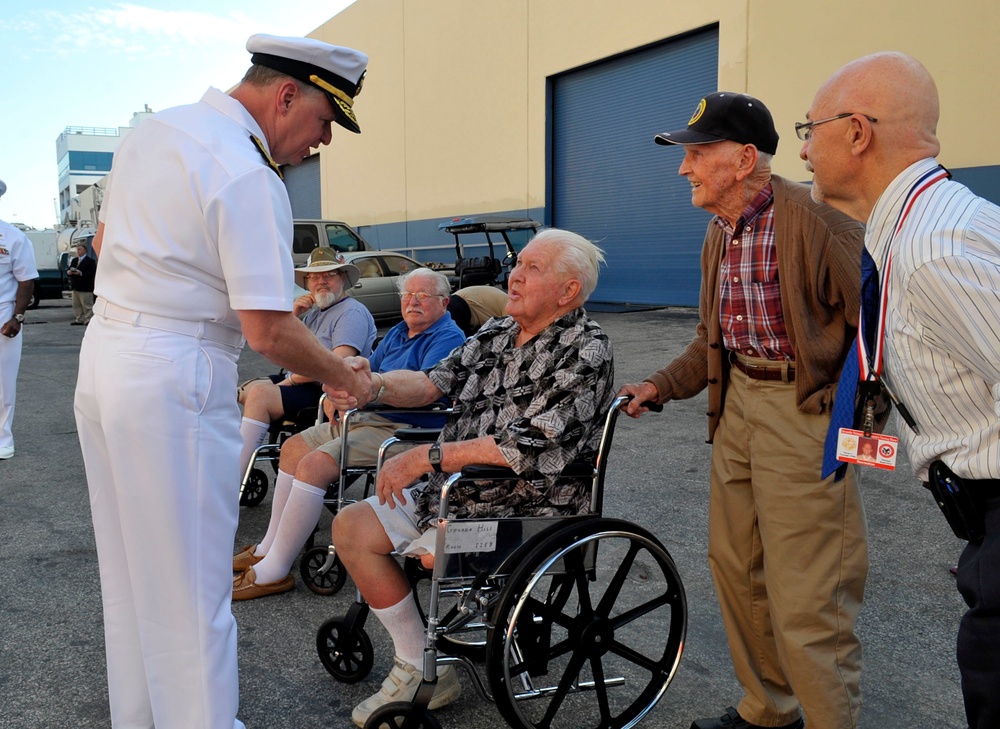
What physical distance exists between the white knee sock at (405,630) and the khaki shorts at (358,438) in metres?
1.10

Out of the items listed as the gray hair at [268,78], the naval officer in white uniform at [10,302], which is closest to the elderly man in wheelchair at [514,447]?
the gray hair at [268,78]

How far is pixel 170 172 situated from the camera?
6.21 ft

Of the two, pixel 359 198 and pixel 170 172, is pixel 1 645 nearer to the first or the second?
pixel 170 172

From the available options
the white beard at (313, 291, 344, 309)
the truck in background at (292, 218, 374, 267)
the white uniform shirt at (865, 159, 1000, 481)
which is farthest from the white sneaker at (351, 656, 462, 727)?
the truck in background at (292, 218, 374, 267)

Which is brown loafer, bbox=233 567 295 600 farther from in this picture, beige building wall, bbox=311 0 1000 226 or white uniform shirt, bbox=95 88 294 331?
beige building wall, bbox=311 0 1000 226

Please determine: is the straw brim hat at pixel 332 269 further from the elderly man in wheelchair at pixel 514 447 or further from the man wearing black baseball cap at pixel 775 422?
the man wearing black baseball cap at pixel 775 422

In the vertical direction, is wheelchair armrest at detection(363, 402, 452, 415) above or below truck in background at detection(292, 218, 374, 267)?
below

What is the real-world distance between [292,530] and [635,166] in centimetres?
1197

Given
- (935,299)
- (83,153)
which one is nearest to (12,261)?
(935,299)

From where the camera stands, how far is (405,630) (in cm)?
267

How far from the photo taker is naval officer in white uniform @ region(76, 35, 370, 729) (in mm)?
1883

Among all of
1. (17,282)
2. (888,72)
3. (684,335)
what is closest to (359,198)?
(684,335)

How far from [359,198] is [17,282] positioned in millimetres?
17592

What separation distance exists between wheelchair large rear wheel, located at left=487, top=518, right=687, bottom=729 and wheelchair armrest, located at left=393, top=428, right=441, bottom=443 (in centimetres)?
87
